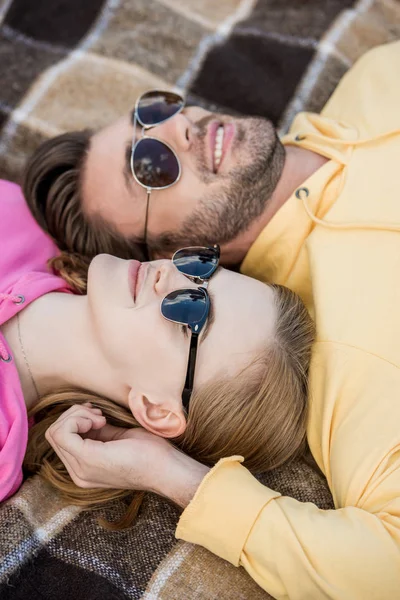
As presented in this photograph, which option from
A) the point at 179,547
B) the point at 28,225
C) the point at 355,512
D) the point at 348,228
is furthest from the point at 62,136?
the point at 355,512

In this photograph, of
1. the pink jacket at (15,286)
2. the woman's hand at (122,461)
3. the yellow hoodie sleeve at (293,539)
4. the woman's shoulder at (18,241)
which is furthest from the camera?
the woman's shoulder at (18,241)

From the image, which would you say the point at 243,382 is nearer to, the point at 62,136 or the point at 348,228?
the point at 348,228

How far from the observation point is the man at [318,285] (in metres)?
1.82

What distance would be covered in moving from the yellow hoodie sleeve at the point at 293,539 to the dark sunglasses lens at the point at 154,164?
4.12 ft

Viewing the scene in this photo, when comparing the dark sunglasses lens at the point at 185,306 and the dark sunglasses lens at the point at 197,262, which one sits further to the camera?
the dark sunglasses lens at the point at 197,262

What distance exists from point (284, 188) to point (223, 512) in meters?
1.49

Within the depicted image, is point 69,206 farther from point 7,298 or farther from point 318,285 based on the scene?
point 318,285

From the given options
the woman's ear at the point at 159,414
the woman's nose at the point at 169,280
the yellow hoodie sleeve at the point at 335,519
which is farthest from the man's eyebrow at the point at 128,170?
the yellow hoodie sleeve at the point at 335,519

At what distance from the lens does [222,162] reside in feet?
8.82

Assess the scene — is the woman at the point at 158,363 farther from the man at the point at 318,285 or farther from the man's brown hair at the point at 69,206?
the man's brown hair at the point at 69,206

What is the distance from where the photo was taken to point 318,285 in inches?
93.4

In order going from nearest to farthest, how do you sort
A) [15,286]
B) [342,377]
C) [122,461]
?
[122,461], [342,377], [15,286]

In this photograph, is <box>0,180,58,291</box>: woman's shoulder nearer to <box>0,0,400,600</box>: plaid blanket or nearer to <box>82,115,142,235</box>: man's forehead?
<box>82,115,142,235</box>: man's forehead

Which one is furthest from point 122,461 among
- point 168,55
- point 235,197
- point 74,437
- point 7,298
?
point 168,55
